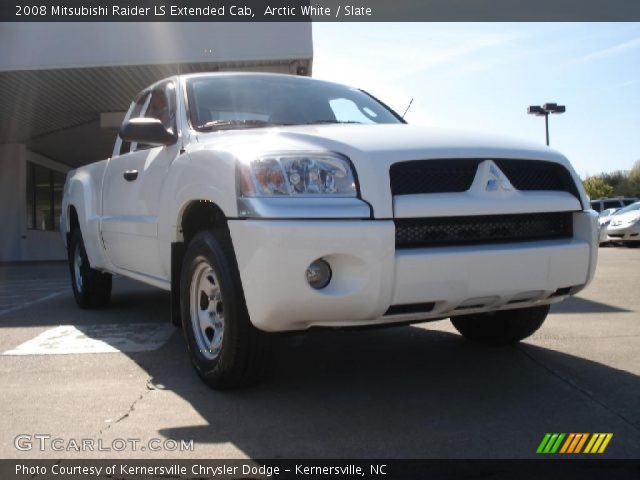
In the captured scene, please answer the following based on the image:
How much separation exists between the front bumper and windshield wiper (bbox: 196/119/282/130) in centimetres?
122

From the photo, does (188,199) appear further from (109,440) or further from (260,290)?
(109,440)

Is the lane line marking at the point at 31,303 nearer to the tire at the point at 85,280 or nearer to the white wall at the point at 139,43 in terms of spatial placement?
the tire at the point at 85,280

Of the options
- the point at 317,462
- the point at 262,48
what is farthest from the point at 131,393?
the point at 262,48

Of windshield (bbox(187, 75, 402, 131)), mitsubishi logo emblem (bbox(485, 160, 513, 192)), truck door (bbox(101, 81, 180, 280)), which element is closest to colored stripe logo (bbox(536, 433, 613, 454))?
mitsubishi logo emblem (bbox(485, 160, 513, 192))

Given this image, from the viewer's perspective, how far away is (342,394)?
3.67m

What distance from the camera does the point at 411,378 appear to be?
13.0 feet

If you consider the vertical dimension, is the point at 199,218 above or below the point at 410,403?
above

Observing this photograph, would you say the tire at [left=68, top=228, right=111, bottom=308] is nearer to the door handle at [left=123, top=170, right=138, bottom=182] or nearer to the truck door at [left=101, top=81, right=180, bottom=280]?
the truck door at [left=101, top=81, right=180, bottom=280]

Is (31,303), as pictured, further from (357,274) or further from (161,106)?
(357,274)

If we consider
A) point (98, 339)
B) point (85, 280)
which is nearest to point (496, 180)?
point (98, 339)

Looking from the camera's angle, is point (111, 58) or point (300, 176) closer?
point (300, 176)

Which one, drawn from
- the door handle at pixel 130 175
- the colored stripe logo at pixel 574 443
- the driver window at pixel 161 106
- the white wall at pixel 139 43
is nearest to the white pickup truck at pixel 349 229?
the driver window at pixel 161 106

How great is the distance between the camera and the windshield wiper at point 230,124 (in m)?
4.37

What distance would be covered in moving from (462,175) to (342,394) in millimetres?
1296
